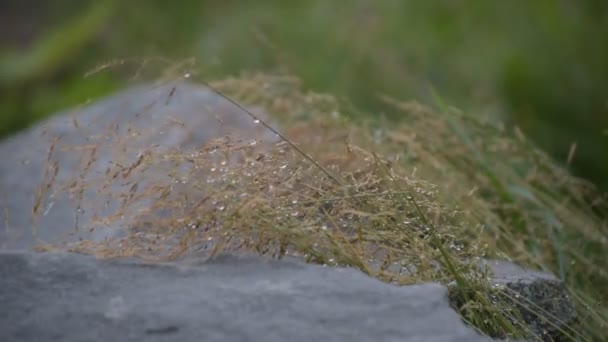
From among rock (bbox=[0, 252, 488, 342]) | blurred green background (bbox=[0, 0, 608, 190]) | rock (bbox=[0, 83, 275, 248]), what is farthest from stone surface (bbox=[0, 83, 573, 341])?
blurred green background (bbox=[0, 0, 608, 190])

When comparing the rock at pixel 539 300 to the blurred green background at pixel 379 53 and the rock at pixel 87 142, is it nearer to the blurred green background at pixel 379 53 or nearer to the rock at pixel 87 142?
the rock at pixel 87 142

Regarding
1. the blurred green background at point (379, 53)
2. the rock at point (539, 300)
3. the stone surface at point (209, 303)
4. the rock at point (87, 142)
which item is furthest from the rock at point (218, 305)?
the blurred green background at point (379, 53)

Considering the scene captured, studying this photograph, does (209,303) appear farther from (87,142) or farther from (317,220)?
(87,142)

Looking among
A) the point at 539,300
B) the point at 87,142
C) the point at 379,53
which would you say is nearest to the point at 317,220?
the point at 539,300

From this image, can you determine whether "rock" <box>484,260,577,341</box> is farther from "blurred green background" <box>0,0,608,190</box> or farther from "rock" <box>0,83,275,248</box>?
"blurred green background" <box>0,0,608,190</box>

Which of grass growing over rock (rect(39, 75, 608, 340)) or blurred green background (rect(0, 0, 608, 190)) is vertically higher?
blurred green background (rect(0, 0, 608, 190))
